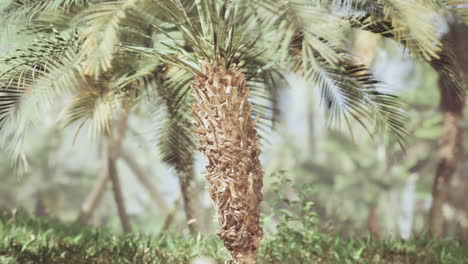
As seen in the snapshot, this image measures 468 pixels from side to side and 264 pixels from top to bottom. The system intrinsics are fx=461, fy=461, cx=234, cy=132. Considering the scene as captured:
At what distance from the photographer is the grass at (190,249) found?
5.95 meters

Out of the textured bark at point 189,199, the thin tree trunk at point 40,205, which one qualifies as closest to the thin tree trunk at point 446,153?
the textured bark at point 189,199

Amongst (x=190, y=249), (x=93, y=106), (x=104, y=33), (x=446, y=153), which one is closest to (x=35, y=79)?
(x=93, y=106)

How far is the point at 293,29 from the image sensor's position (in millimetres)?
3695

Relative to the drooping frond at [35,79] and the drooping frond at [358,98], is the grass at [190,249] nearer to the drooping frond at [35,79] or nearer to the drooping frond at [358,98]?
the drooping frond at [35,79]

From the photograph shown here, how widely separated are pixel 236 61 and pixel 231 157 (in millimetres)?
1226

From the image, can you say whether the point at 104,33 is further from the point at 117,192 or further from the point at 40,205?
the point at 40,205

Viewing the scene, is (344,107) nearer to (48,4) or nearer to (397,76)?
(48,4)

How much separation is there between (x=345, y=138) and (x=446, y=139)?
1068cm

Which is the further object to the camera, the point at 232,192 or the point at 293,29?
the point at 232,192

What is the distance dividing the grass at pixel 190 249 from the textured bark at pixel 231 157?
1552mm

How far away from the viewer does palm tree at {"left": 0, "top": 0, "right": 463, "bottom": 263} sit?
3.78m

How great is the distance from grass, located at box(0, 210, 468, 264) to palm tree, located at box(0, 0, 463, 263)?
1.67 meters

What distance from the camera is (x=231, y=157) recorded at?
4586 mm

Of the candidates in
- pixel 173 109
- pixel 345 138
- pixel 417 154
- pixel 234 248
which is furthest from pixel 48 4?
pixel 417 154
